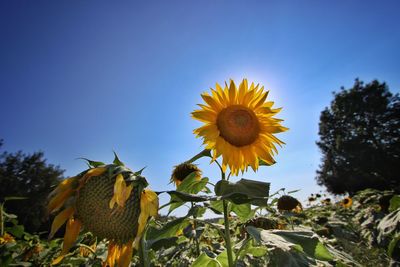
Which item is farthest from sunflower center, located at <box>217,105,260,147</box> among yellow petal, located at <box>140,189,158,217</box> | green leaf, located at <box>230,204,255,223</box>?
yellow petal, located at <box>140,189,158,217</box>

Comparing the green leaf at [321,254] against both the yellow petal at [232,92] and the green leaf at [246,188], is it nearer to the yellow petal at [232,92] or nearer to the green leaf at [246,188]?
the green leaf at [246,188]

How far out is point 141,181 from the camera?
1.00 metres

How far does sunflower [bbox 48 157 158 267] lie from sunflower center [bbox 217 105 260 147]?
106 cm

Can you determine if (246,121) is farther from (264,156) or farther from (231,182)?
(231,182)

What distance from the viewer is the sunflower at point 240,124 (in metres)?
1.94

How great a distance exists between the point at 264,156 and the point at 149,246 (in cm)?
103

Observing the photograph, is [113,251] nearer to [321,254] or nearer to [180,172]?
[321,254]

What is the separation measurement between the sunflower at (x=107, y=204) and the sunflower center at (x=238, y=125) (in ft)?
3.48

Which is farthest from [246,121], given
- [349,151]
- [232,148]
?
[349,151]

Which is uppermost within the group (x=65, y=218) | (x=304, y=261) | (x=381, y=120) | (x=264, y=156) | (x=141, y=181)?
(x=381, y=120)

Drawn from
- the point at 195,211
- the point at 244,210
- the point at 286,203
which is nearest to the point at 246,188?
the point at 244,210

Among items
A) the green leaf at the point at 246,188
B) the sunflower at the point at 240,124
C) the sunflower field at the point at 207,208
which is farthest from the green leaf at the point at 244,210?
the sunflower at the point at 240,124

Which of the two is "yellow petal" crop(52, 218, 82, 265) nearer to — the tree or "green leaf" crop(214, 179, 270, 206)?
"green leaf" crop(214, 179, 270, 206)

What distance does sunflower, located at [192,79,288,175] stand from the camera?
1.94 m
